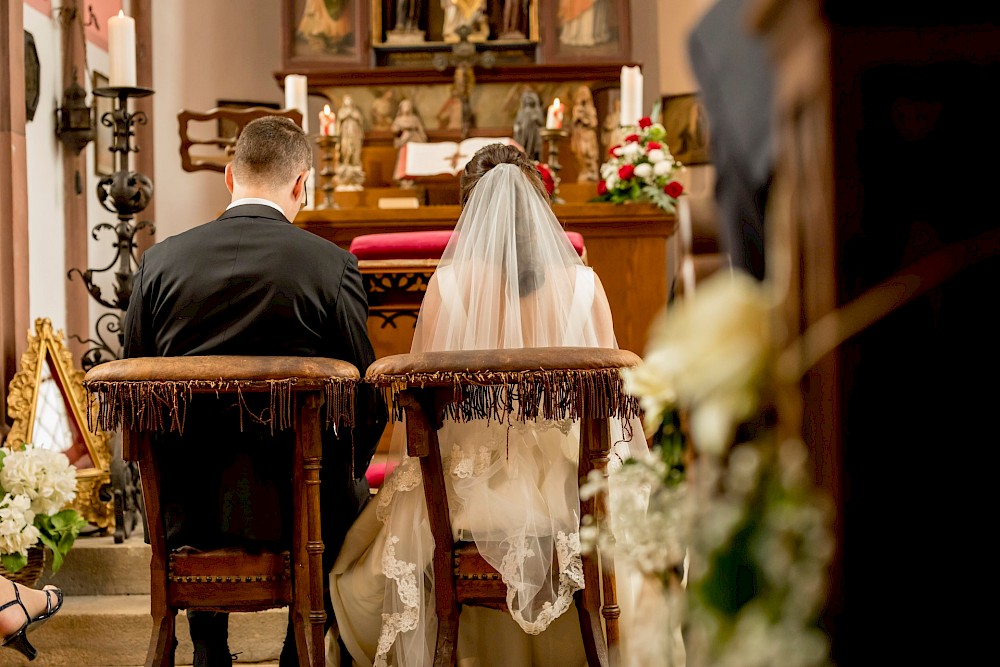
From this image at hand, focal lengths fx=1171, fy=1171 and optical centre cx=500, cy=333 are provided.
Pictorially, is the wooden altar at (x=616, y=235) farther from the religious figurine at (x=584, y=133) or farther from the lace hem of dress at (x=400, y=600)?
the lace hem of dress at (x=400, y=600)

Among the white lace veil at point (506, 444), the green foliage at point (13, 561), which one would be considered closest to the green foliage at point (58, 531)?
the green foliage at point (13, 561)

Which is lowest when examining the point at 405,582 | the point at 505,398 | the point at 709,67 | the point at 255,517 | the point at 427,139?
the point at 405,582

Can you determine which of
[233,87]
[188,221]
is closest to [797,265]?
[188,221]

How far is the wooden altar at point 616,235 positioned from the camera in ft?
19.7

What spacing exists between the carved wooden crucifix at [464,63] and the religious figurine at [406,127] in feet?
1.14

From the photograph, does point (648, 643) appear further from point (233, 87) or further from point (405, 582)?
point (233, 87)

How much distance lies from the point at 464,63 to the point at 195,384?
6446 mm

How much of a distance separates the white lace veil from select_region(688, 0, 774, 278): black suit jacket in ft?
6.76

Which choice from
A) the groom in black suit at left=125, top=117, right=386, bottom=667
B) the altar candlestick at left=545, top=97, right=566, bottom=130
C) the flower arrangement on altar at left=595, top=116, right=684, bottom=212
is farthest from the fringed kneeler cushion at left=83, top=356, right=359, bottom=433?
the altar candlestick at left=545, top=97, right=566, bottom=130

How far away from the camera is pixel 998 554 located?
101cm

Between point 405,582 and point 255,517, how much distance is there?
45cm

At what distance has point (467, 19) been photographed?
903 centimetres

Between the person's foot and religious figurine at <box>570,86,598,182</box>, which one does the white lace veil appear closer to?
the person's foot

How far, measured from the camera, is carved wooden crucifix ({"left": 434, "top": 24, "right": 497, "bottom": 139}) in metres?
8.85
